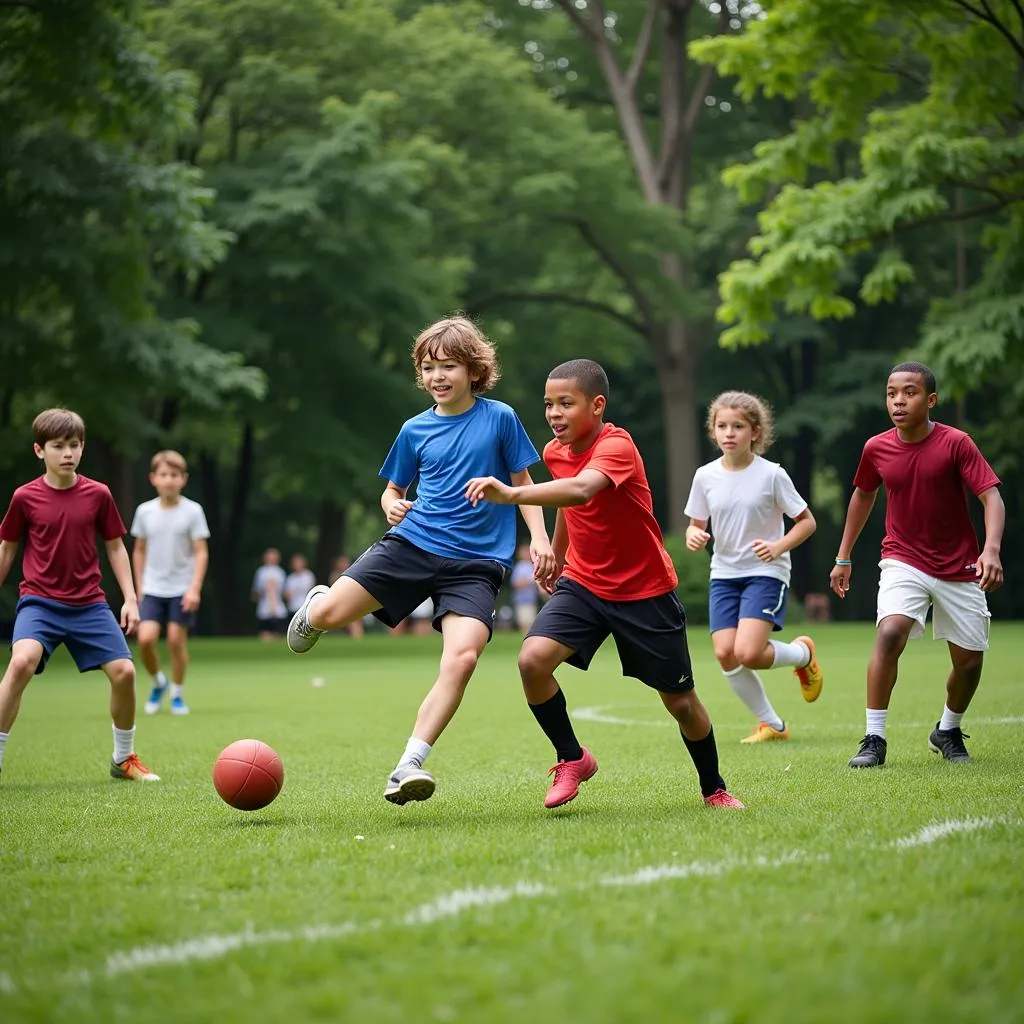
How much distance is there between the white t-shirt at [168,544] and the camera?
44.2 feet

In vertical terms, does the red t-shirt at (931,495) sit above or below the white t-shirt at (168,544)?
above

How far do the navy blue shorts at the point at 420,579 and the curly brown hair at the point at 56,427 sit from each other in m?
2.30

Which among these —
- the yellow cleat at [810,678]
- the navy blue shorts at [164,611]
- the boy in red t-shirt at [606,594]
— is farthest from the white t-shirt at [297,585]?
the boy in red t-shirt at [606,594]

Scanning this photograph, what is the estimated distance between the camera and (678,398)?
36.6m

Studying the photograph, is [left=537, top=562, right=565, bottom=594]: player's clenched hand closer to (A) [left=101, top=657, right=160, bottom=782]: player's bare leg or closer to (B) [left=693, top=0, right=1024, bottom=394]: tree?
(A) [left=101, top=657, right=160, bottom=782]: player's bare leg

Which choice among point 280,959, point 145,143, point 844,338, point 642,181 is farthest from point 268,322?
point 280,959

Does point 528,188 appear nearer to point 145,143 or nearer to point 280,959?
point 145,143

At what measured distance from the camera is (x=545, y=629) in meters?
6.68

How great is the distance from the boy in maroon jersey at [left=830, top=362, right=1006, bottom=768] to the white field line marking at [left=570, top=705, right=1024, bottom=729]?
2004mm

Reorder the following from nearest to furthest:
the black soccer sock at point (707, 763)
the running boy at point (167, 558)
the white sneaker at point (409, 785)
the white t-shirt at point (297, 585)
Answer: the white sneaker at point (409, 785), the black soccer sock at point (707, 763), the running boy at point (167, 558), the white t-shirt at point (297, 585)

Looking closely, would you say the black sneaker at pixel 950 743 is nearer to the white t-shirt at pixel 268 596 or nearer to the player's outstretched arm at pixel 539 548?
the player's outstretched arm at pixel 539 548

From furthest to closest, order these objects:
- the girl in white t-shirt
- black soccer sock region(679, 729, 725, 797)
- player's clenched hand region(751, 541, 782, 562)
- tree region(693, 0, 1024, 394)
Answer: tree region(693, 0, 1024, 394) → the girl in white t-shirt → player's clenched hand region(751, 541, 782, 562) → black soccer sock region(679, 729, 725, 797)

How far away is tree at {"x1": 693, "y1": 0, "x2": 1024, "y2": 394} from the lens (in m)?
21.8

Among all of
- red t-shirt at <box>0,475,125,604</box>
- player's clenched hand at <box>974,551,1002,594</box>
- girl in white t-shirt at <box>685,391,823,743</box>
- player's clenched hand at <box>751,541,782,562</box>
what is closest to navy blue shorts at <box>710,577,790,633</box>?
girl in white t-shirt at <box>685,391,823,743</box>
